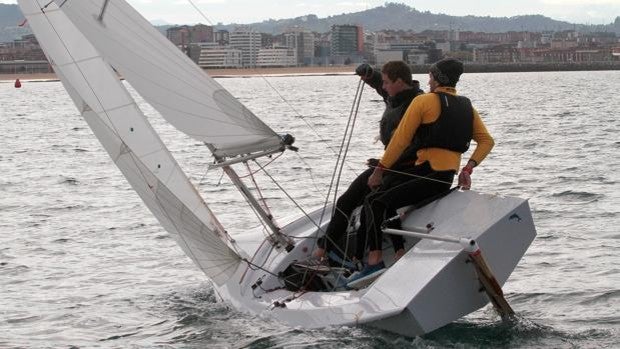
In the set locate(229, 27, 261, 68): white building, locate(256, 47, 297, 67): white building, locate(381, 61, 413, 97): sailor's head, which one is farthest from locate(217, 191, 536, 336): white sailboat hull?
locate(229, 27, 261, 68): white building

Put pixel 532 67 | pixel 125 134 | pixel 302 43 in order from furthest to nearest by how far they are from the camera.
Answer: pixel 302 43, pixel 532 67, pixel 125 134

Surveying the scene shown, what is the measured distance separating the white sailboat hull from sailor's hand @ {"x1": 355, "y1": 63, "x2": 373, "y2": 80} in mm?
973

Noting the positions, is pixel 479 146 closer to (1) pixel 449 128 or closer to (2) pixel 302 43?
(1) pixel 449 128

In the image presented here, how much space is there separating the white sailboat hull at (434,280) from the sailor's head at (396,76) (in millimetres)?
756

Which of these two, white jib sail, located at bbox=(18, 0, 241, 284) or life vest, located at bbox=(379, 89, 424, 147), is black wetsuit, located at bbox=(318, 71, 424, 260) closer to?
life vest, located at bbox=(379, 89, 424, 147)

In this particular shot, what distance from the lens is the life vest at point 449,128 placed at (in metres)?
7.02

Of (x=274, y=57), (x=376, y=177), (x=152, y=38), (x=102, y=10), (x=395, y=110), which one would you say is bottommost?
(x=274, y=57)

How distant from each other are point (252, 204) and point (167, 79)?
107 cm

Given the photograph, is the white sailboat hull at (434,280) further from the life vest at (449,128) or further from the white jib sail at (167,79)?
the white jib sail at (167,79)

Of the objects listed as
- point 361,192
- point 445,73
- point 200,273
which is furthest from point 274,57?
point 445,73

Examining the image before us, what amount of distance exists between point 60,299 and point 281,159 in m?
13.7

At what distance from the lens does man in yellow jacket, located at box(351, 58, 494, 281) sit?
701 cm

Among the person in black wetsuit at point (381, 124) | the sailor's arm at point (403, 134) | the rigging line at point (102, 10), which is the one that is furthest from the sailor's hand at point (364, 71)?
the rigging line at point (102, 10)

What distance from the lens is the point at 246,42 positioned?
166875mm
